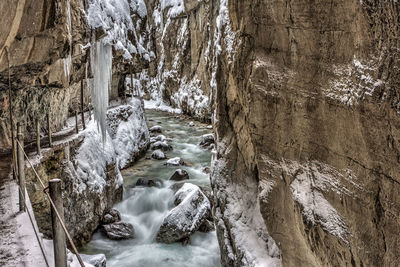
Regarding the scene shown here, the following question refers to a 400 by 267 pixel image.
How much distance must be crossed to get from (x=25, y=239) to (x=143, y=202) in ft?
26.0

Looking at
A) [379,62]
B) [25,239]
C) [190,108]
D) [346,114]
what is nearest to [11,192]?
[25,239]

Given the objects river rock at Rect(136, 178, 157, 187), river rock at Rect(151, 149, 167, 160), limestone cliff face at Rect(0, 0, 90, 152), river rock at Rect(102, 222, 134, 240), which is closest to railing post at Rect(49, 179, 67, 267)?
limestone cliff face at Rect(0, 0, 90, 152)

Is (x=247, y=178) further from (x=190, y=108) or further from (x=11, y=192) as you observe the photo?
(x=190, y=108)

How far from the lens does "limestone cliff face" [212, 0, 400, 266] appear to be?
3.33 m

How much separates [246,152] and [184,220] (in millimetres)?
4125

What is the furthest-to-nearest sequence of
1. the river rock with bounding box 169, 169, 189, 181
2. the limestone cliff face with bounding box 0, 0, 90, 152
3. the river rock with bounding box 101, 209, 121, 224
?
1. the river rock with bounding box 169, 169, 189, 181
2. the river rock with bounding box 101, 209, 121, 224
3. the limestone cliff face with bounding box 0, 0, 90, 152

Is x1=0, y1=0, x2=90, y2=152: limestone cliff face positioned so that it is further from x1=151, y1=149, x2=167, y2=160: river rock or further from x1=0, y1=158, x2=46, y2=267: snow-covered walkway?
x1=151, y1=149, x2=167, y2=160: river rock

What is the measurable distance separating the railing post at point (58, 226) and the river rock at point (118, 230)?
7.36 metres

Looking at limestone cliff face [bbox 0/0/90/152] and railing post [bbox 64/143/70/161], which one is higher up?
limestone cliff face [bbox 0/0/90/152]

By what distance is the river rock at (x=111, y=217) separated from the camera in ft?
33.4

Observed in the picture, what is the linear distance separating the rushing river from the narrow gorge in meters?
0.05

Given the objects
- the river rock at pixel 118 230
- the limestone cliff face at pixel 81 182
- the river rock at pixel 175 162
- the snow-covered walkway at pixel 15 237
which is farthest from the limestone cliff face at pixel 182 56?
the snow-covered walkway at pixel 15 237

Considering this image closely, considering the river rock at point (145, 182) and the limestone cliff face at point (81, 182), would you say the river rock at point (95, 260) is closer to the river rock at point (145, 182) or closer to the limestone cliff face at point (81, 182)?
the limestone cliff face at point (81, 182)

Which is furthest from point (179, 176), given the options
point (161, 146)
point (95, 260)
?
point (95, 260)
